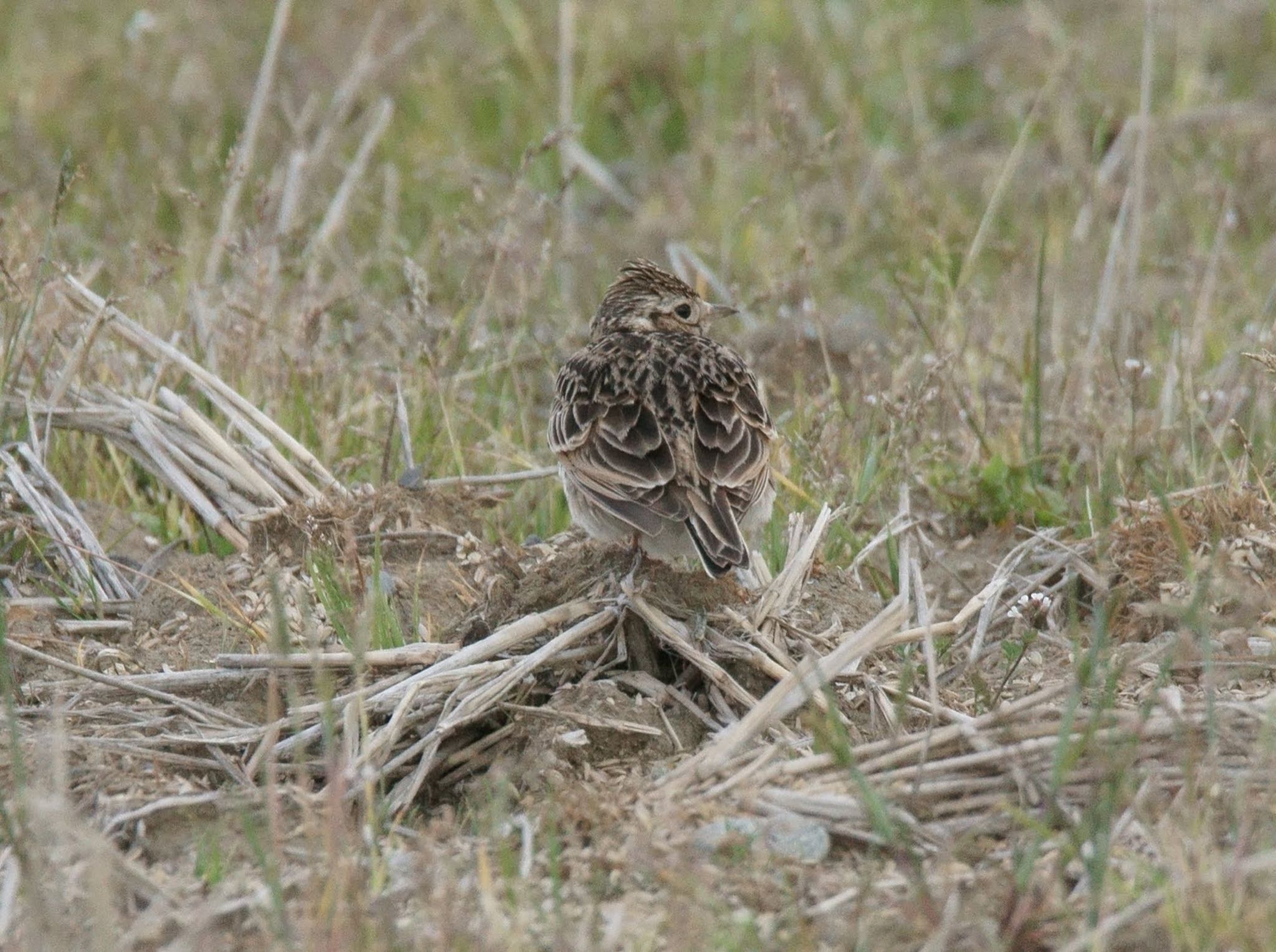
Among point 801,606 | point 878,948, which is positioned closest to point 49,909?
point 878,948

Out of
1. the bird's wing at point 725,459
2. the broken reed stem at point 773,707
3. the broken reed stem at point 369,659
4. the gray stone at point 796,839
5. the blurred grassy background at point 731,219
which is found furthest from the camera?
the blurred grassy background at point 731,219

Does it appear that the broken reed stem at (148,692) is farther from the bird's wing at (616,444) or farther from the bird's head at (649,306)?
the bird's head at (649,306)

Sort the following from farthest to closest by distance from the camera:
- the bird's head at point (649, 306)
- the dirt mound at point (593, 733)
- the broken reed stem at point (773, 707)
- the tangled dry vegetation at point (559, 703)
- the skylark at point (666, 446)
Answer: the bird's head at point (649, 306)
the skylark at point (666, 446)
the dirt mound at point (593, 733)
the broken reed stem at point (773, 707)
the tangled dry vegetation at point (559, 703)

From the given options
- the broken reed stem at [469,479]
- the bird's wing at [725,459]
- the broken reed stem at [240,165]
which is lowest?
the broken reed stem at [469,479]

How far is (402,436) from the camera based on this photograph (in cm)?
585

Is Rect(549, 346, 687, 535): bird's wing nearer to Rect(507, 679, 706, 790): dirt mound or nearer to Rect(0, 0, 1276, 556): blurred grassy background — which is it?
Rect(507, 679, 706, 790): dirt mound

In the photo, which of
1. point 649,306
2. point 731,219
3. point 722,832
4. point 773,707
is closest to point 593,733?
point 773,707

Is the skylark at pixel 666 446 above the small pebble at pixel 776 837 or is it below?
above

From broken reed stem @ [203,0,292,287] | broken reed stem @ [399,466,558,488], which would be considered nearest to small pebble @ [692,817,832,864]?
broken reed stem @ [399,466,558,488]

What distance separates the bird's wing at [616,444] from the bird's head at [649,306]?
1.69ft

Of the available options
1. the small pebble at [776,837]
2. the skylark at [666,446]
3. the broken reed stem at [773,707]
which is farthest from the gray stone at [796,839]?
the skylark at [666,446]

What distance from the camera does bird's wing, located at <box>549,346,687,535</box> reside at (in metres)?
4.71

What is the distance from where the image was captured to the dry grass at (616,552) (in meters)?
3.57

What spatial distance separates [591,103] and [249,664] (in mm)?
6386
